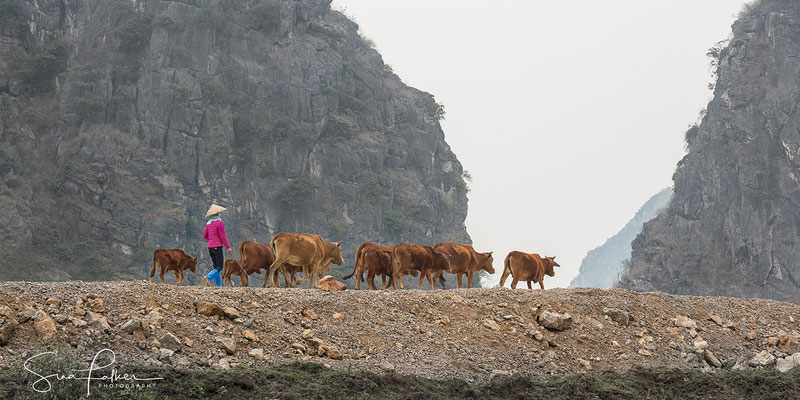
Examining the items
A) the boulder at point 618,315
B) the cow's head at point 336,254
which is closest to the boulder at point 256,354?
the boulder at point 618,315

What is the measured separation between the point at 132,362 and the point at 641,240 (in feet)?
293

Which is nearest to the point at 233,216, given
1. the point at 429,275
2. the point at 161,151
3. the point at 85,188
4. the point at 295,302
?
the point at 161,151

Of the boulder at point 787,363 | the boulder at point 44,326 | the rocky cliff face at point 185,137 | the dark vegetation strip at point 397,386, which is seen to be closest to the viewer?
the dark vegetation strip at point 397,386

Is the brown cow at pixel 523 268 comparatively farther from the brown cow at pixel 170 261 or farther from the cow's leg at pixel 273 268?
the brown cow at pixel 170 261

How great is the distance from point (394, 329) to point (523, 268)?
27.8ft

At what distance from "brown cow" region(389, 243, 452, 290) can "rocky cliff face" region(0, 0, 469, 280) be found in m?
50.2

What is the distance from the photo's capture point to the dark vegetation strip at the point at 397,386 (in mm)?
8992

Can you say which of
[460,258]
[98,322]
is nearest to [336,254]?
[460,258]

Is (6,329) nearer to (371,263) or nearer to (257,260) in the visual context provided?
(257,260)

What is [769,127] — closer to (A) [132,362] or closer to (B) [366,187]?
(B) [366,187]

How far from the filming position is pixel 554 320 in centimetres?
1420

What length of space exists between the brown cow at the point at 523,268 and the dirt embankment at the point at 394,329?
379cm

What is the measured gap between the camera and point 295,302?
1302 cm

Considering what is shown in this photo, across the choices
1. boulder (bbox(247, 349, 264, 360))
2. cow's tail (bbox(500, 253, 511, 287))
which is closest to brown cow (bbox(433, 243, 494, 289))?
cow's tail (bbox(500, 253, 511, 287))
